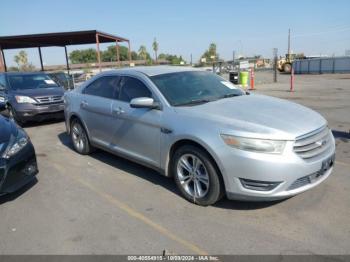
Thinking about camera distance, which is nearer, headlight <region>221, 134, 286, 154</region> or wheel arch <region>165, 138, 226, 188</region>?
headlight <region>221, 134, 286, 154</region>

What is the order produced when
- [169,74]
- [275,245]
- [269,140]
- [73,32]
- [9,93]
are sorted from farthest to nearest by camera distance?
[73,32], [9,93], [169,74], [269,140], [275,245]

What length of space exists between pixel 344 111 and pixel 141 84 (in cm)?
759

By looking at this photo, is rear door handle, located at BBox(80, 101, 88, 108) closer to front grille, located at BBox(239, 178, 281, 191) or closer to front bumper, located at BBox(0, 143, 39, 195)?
front bumper, located at BBox(0, 143, 39, 195)

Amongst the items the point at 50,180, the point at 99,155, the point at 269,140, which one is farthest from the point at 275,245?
the point at 99,155

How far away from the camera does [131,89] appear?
504 cm

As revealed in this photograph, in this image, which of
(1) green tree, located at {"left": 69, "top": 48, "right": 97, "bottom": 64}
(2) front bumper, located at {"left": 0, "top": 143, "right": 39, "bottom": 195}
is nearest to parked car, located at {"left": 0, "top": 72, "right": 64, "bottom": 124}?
(2) front bumper, located at {"left": 0, "top": 143, "right": 39, "bottom": 195}

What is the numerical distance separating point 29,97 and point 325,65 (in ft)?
120

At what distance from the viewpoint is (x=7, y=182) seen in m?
4.12

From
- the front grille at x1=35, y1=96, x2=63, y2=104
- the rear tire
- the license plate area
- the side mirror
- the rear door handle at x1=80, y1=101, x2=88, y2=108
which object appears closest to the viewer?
the license plate area

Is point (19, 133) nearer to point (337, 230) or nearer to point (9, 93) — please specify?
point (337, 230)

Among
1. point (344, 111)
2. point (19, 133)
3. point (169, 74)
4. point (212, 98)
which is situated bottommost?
point (344, 111)

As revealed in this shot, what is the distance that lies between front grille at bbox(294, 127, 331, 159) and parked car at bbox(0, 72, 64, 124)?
7.89m

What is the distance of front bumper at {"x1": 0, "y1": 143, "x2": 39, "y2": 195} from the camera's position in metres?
4.07

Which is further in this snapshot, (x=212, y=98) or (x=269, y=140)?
(x=212, y=98)
